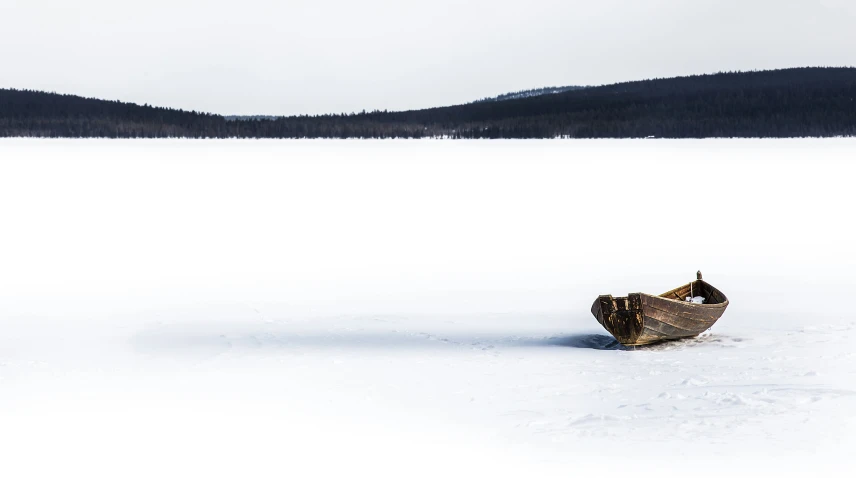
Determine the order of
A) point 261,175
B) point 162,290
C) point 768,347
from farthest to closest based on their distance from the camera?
1. point 261,175
2. point 162,290
3. point 768,347

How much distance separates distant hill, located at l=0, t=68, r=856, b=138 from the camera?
13412 cm

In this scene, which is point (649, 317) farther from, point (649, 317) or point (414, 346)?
point (414, 346)

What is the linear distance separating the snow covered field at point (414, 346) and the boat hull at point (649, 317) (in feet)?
0.90

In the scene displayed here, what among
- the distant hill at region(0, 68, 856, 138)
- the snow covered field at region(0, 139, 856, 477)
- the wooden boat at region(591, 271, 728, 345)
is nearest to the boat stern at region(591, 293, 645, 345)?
the wooden boat at region(591, 271, 728, 345)

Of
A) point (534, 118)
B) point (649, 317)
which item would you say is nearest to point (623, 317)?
point (649, 317)

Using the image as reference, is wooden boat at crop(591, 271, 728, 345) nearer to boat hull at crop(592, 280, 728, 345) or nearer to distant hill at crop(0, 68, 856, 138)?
boat hull at crop(592, 280, 728, 345)

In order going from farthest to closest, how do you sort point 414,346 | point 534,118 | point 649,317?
point 534,118, point 414,346, point 649,317

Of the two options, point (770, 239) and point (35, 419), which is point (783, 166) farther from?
point (35, 419)

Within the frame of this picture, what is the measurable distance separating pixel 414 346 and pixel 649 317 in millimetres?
3223

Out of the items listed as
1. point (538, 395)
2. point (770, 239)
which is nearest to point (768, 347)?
point (538, 395)

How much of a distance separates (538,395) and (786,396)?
2611 mm

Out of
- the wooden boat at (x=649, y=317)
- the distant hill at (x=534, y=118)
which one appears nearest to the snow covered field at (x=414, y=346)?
the wooden boat at (x=649, y=317)

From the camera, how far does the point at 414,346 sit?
1541 cm

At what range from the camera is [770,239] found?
2983cm
